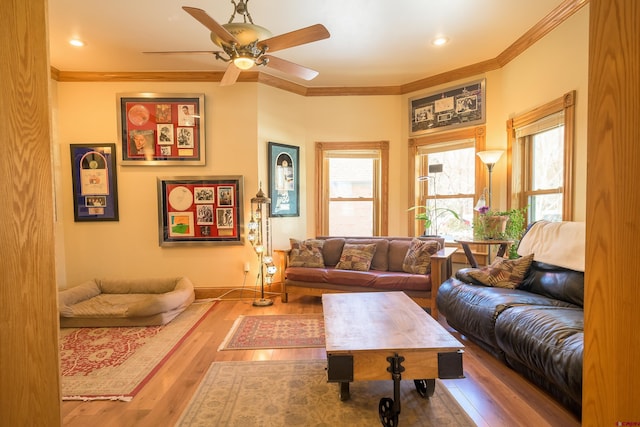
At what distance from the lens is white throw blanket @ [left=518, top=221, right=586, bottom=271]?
2.42m

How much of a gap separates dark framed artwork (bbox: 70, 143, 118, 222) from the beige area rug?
303 cm

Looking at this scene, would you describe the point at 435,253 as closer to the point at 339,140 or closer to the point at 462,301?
the point at 462,301

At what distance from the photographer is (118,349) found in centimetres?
274

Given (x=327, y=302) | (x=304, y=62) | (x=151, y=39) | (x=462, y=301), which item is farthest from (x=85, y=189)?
(x=462, y=301)

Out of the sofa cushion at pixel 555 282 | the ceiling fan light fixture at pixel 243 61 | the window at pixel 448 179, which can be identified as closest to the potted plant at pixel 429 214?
the window at pixel 448 179

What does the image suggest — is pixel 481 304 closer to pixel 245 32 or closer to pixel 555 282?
pixel 555 282

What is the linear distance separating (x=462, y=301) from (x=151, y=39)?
4038mm

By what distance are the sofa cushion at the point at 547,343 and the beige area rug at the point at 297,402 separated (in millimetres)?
515

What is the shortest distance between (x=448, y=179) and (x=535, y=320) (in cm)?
282

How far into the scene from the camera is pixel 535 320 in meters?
1.96

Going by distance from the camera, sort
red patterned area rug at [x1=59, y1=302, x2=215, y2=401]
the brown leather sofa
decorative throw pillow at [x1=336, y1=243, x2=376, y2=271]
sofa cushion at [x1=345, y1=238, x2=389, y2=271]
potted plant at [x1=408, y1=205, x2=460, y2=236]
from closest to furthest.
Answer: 1. red patterned area rug at [x1=59, y1=302, x2=215, y2=401]
2. the brown leather sofa
3. decorative throw pillow at [x1=336, y1=243, x2=376, y2=271]
4. sofa cushion at [x1=345, y1=238, x2=389, y2=271]
5. potted plant at [x1=408, y1=205, x2=460, y2=236]

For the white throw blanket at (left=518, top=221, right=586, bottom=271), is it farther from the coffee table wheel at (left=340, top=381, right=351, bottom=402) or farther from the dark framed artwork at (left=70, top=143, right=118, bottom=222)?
the dark framed artwork at (left=70, top=143, right=118, bottom=222)

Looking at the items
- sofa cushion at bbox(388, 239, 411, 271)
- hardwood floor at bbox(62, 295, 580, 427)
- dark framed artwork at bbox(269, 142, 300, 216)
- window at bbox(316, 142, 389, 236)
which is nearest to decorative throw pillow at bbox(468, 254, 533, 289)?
hardwood floor at bbox(62, 295, 580, 427)

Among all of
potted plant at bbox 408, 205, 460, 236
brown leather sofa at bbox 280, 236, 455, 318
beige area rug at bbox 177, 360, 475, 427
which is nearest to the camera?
beige area rug at bbox 177, 360, 475, 427
